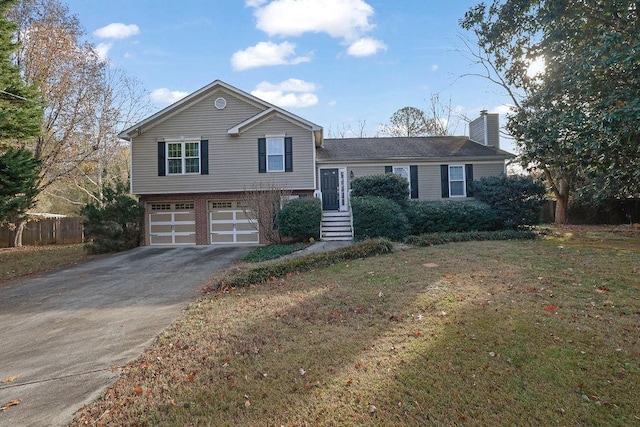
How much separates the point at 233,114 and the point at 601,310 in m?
14.2

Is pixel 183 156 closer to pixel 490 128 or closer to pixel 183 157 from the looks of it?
pixel 183 157

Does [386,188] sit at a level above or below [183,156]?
below

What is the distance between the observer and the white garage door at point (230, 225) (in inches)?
609

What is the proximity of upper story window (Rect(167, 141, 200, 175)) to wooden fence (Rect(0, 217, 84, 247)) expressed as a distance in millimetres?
8906

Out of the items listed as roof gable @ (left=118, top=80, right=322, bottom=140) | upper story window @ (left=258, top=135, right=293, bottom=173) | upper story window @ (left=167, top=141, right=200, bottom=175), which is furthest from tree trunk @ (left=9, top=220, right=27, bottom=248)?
upper story window @ (left=258, top=135, right=293, bottom=173)

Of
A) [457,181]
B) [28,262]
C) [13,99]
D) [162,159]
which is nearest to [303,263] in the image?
[162,159]

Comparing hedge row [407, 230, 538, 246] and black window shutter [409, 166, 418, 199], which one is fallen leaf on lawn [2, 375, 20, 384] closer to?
hedge row [407, 230, 538, 246]

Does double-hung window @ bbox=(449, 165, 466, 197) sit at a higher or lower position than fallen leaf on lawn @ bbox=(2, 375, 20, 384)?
higher

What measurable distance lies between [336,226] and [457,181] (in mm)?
6996

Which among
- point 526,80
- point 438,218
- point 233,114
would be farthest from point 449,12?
point 233,114

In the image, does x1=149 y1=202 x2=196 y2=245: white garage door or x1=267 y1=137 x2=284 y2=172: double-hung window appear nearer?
x1=267 y1=137 x2=284 y2=172: double-hung window

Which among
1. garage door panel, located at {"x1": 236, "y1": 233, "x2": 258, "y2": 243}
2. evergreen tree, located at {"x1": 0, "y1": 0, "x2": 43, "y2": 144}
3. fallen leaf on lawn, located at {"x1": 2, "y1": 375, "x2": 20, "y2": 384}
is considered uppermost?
evergreen tree, located at {"x1": 0, "y1": 0, "x2": 43, "y2": 144}

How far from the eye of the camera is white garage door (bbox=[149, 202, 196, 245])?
1562 cm

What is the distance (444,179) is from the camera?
1711cm
